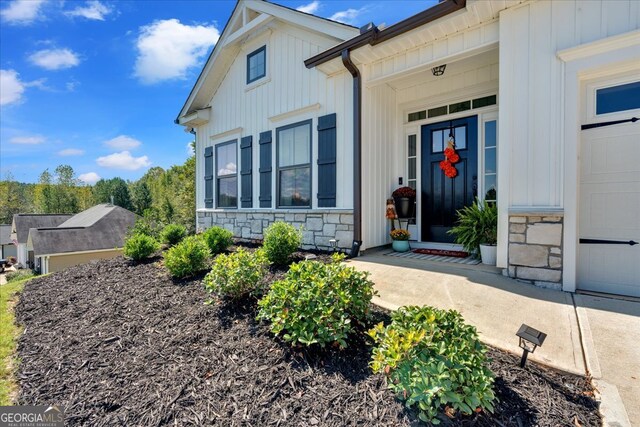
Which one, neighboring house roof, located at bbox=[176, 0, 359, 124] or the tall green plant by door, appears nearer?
the tall green plant by door

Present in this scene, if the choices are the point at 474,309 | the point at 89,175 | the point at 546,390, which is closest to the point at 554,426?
the point at 546,390

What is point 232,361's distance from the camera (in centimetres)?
229

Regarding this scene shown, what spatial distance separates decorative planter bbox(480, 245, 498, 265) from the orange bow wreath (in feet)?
5.21

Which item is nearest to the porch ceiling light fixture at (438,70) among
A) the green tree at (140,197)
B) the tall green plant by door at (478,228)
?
the tall green plant by door at (478,228)

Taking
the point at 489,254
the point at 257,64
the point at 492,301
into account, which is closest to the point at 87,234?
the point at 257,64

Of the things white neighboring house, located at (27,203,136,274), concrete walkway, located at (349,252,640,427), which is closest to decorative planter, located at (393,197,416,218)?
concrete walkway, located at (349,252,640,427)

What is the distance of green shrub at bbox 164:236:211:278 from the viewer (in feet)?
13.6

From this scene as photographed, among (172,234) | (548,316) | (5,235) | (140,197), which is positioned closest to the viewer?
(548,316)

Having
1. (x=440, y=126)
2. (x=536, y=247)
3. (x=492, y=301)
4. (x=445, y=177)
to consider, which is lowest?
(x=492, y=301)

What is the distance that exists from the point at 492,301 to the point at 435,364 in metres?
1.78

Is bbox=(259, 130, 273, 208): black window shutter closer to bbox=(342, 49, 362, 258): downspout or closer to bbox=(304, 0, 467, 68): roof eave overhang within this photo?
bbox=(304, 0, 467, 68): roof eave overhang

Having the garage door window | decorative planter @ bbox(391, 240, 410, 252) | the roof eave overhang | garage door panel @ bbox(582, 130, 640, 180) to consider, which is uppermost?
the roof eave overhang

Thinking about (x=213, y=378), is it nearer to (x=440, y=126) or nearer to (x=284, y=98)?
(x=440, y=126)

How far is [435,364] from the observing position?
1.52 metres
